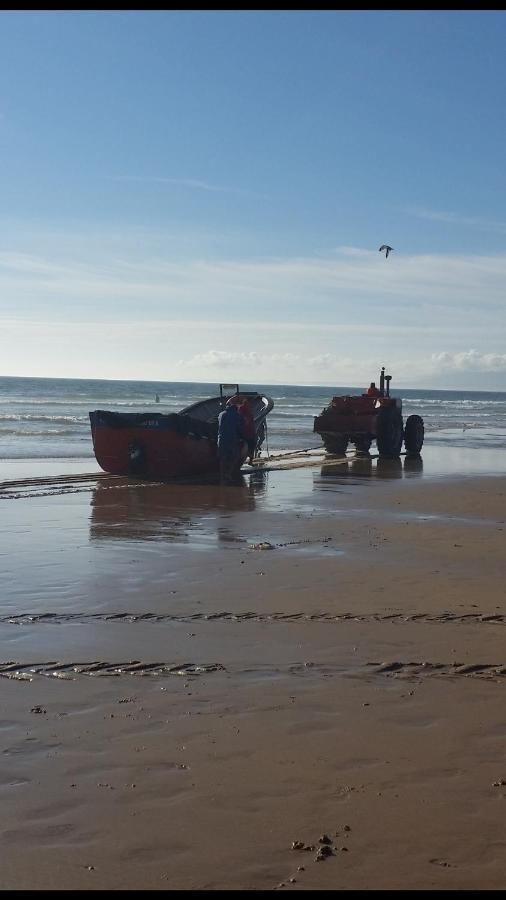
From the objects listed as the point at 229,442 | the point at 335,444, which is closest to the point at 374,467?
the point at 335,444

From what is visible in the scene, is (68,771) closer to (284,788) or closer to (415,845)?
(284,788)

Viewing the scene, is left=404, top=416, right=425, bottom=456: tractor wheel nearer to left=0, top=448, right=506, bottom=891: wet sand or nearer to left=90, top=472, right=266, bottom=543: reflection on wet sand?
left=90, top=472, right=266, bottom=543: reflection on wet sand

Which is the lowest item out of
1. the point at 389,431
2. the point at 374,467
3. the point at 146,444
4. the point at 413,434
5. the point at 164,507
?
the point at 374,467

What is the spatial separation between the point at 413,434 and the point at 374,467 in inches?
141

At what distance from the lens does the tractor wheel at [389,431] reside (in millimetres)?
23609

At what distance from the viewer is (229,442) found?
59.5 ft

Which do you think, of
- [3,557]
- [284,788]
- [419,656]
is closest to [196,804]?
[284,788]

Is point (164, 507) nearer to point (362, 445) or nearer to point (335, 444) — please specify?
point (335, 444)

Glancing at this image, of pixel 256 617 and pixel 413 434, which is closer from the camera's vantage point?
pixel 256 617

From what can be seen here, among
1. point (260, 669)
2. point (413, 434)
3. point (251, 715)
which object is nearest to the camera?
point (251, 715)

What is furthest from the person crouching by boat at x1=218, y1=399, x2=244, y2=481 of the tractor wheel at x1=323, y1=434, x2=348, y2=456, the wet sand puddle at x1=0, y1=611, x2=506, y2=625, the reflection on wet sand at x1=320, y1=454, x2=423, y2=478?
the wet sand puddle at x1=0, y1=611, x2=506, y2=625

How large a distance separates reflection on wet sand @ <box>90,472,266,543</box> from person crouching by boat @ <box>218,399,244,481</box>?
296mm

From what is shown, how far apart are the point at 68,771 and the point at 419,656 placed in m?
2.56

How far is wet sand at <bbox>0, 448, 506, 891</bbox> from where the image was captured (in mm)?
3469
